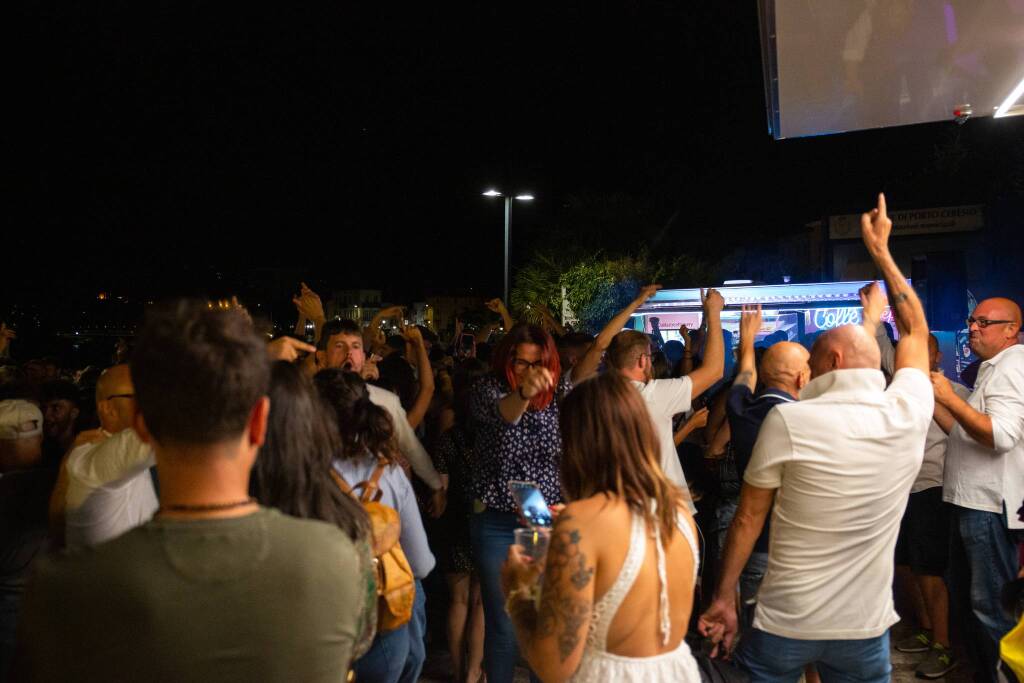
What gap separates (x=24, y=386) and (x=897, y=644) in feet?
21.6

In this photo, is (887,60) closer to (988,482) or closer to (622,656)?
(988,482)

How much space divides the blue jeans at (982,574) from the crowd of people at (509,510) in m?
0.02

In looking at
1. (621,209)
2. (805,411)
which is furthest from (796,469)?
(621,209)

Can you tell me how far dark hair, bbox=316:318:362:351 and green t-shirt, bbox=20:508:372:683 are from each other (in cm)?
325

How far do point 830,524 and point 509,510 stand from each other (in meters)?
1.64

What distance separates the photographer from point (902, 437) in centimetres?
320

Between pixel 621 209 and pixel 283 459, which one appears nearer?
pixel 283 459

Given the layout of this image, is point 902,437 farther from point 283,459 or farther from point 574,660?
point 283,459

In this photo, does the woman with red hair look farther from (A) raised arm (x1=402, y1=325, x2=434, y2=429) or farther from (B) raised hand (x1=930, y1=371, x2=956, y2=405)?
(B) raised hand (x1=930, y1=371, x2=956, y2=405)

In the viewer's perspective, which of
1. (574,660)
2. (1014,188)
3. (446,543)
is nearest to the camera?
(574,660)

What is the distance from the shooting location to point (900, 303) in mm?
3635

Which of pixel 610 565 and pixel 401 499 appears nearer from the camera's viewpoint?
pixel 610 565

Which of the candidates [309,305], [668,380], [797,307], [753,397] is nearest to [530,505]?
[668,380]

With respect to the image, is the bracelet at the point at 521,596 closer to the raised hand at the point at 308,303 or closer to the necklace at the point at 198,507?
the necklace at the point at 198,507
